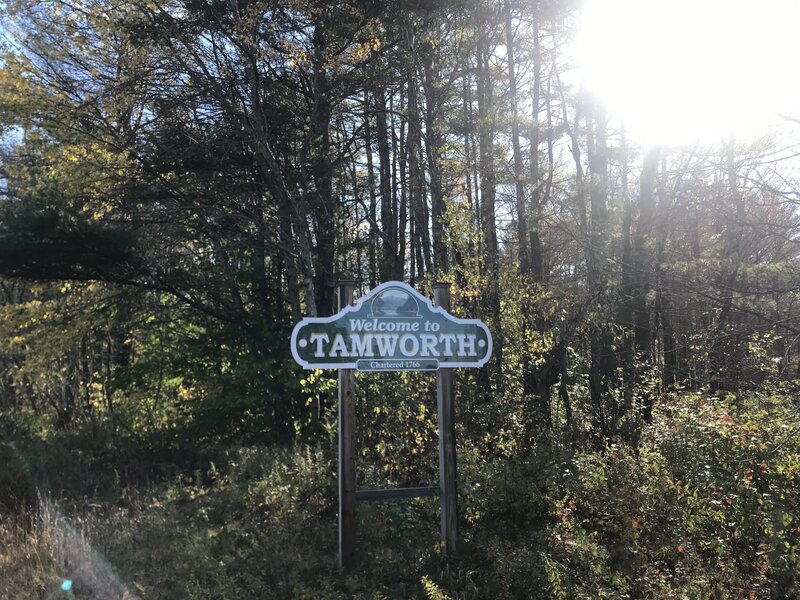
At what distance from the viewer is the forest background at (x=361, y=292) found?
4918 mm

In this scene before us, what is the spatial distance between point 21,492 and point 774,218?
1013 cm

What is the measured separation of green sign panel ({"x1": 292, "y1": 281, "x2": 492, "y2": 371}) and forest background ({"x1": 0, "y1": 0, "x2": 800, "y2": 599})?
1.55m

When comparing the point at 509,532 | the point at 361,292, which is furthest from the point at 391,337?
the point at 361,292

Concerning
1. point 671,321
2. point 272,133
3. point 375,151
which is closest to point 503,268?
point 671,321

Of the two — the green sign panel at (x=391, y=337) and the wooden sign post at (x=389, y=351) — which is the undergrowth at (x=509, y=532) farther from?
the green sign panel at (x=391, y=337)

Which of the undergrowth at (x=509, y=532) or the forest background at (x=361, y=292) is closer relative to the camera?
the undergrowth at (x=509, y=532)

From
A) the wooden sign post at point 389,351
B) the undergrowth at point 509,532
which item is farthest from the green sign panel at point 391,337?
the undergrowth at point 509,532

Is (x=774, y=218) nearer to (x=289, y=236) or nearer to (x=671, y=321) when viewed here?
(x=671, y=321)

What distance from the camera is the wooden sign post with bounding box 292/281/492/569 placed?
502 centimetres

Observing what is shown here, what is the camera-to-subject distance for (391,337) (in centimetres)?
516

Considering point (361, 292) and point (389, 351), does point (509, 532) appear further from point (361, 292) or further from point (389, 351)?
point (361, 292)

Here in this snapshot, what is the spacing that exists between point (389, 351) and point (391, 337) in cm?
13

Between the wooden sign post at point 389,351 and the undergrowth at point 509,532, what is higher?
the wooden sign post at point 389,351

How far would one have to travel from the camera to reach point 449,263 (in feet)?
33.3
